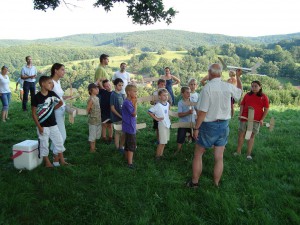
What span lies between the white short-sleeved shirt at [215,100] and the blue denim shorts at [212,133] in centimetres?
10

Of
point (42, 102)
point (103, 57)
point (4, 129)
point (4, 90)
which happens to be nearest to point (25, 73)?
point (4, 90)

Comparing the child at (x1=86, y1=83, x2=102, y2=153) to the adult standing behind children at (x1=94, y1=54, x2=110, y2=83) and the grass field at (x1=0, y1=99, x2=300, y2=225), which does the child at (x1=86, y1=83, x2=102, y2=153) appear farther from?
the adult standing behind children at (x1=94, y1=54, x2=110, y2=83)

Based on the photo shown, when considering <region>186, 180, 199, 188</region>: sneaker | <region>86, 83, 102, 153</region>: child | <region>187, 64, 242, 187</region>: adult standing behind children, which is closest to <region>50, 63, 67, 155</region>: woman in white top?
<region>86, 83, 102, 153</region>: child

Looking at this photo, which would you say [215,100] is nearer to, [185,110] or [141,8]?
[185,110]

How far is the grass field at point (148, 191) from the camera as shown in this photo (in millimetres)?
3854

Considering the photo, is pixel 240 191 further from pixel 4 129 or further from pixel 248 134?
pixel 4 129

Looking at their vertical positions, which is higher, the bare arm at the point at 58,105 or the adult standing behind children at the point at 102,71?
the adult standing behind children at the point at 102,71

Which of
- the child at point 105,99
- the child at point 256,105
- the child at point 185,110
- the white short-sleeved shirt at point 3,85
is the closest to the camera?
the child at point 256,105

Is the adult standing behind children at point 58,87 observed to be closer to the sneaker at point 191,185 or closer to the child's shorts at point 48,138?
the child's shorts at point 48,138

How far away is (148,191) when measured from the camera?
454 centimetres

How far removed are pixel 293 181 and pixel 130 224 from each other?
3302mm

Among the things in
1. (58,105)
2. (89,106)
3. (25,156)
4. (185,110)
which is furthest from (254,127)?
(25,156)

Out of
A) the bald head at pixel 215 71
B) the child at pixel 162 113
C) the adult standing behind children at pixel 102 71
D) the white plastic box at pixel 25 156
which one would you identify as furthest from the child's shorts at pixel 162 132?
the white plastic box at pixel 25 156

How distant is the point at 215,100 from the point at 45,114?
322 centimetres
